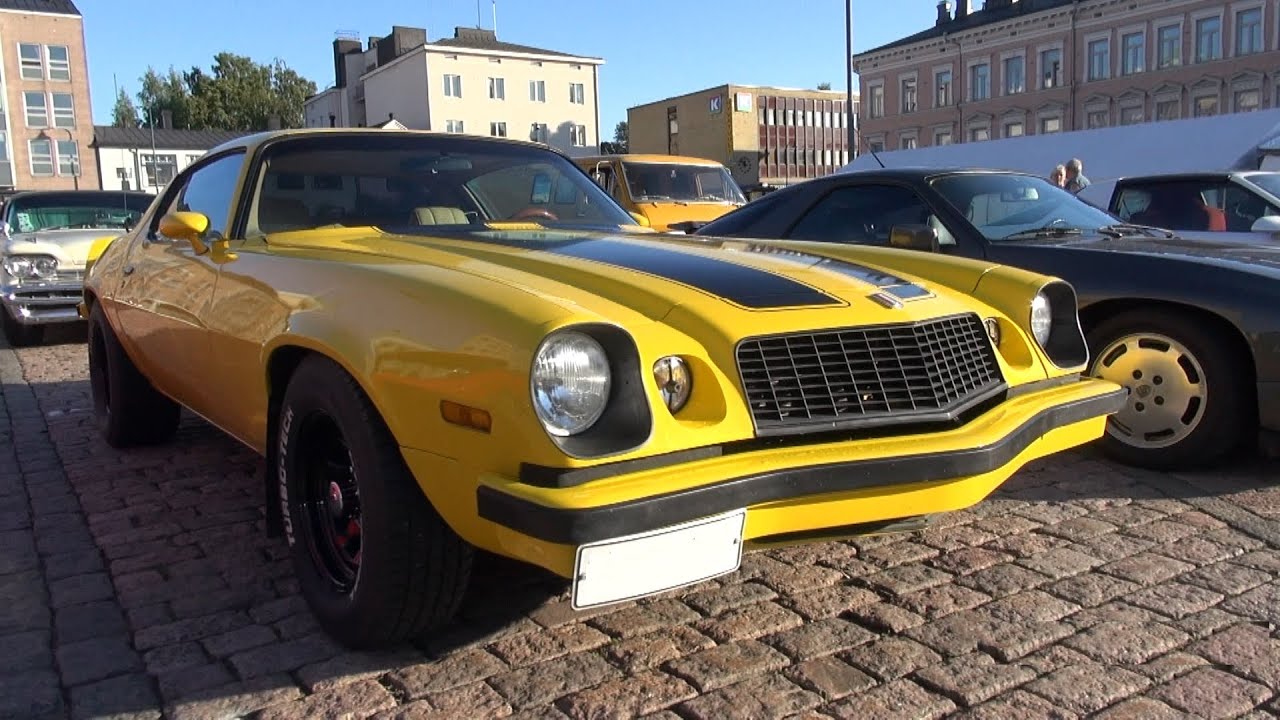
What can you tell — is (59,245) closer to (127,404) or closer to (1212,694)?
(127,404)

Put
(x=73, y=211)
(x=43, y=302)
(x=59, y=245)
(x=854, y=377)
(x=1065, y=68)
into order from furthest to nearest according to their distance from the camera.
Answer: (x=1065, y=68), (x=73, y=211), (x=59, y=245), (x=43, y=302), (x=854, y=377)

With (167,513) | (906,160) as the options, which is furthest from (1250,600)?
(906,160)

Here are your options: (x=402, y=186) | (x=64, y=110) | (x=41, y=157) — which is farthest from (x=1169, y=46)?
(x=41, y=157)

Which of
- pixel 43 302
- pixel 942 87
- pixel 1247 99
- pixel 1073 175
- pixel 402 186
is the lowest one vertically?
pixel 43 302

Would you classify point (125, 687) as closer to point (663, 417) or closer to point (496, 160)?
point (663, 417)

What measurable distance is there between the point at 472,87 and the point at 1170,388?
6242 centimetres

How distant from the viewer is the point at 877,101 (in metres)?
56.5

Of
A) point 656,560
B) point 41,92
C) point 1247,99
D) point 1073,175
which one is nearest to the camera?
point 656,560

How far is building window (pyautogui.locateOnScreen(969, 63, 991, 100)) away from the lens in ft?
166

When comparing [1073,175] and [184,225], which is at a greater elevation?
[1073,175]

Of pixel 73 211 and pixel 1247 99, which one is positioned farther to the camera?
pixel 1247 99

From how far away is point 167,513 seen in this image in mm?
3801

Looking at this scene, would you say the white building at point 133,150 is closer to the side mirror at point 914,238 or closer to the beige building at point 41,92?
the beige building at point 41,92

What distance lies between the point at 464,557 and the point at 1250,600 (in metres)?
2.23
